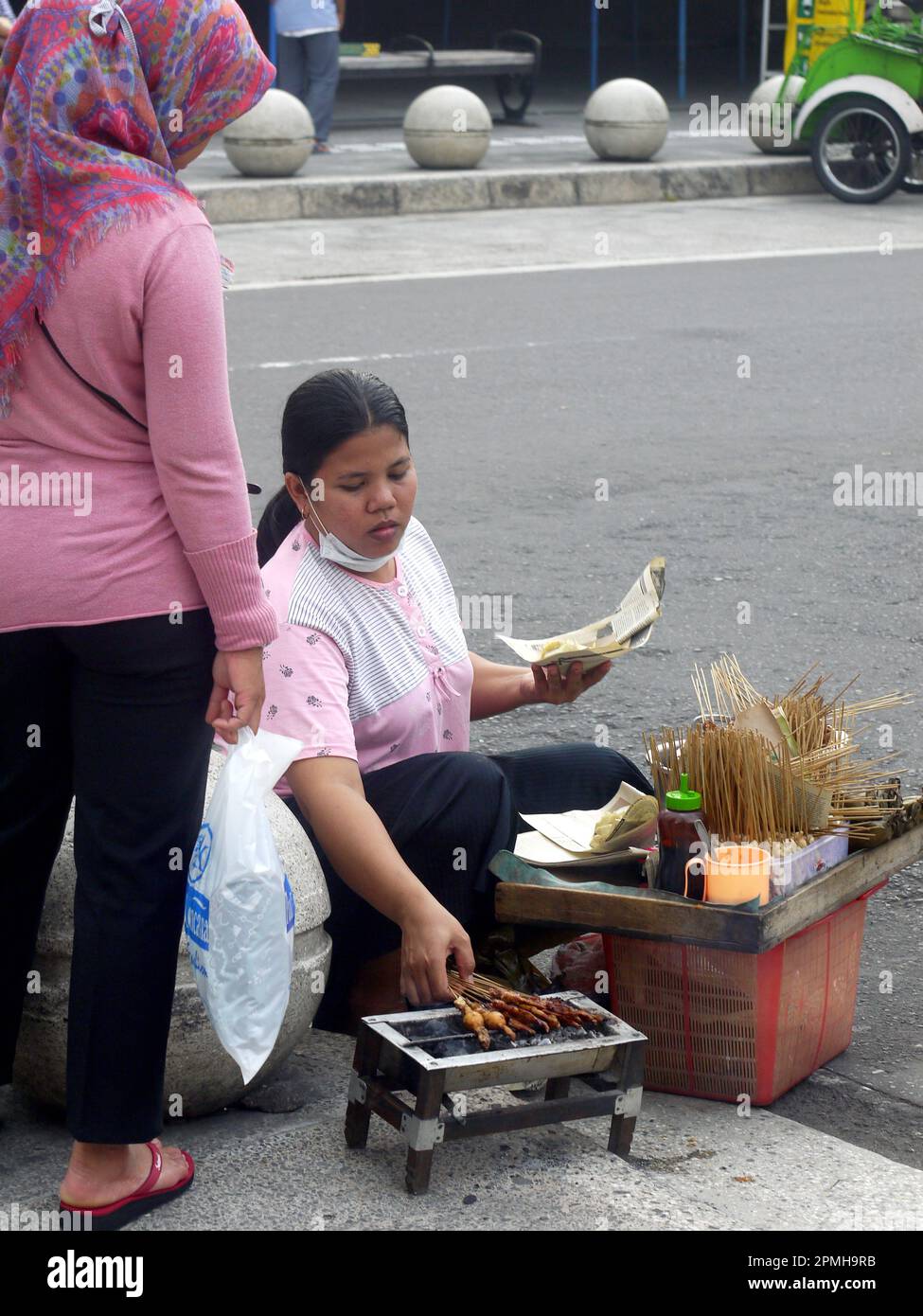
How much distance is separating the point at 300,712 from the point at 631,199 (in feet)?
40.8

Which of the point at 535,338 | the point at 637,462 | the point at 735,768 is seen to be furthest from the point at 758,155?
the point at 735,768

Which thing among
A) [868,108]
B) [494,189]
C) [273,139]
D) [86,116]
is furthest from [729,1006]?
[868,108]

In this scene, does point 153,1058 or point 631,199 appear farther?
point 631,199

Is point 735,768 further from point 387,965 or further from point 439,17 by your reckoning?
point 439,17

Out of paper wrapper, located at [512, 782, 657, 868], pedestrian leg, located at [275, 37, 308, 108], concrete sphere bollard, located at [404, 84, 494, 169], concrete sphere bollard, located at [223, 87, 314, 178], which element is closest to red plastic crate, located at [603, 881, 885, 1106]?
paper wrapper, located at [512, 782, 657, 868]

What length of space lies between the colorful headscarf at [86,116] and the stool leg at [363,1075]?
3.40 feet

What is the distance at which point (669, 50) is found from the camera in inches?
1158

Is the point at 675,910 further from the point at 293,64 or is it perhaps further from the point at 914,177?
the point at 293,64

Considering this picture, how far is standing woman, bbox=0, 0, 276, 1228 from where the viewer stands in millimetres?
2160

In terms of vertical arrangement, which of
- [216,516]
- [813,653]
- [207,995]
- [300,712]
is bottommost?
[813,653]

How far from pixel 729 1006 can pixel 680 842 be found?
0.27m

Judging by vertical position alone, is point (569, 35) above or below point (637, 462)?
above

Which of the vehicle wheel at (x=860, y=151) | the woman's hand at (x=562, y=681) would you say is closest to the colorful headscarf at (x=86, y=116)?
the woman's hand at (x=562, y=681)

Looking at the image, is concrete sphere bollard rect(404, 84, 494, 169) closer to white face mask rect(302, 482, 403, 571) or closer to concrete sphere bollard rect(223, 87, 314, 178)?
concrete sphere bollard rect(223, 87, 314, 178)
